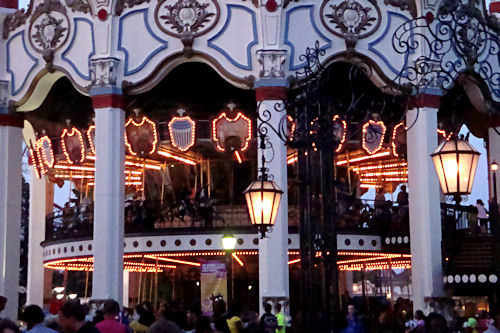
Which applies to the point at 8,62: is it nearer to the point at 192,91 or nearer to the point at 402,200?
the point at 192,91

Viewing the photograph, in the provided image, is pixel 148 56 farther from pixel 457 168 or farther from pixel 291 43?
pixel 457 168

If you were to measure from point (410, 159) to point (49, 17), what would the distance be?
11506mm

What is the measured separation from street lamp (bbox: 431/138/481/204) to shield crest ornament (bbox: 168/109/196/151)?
19.2m

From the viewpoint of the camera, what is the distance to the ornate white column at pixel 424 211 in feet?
85.2

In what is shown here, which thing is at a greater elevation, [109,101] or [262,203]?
[109,101]

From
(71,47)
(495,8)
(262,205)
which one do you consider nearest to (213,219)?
(71,47)

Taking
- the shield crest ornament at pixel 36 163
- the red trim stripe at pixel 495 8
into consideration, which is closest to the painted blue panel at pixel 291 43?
the red trim stripe at pixel 495 8

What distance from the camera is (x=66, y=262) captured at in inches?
1345

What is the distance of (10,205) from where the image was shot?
94.0ft

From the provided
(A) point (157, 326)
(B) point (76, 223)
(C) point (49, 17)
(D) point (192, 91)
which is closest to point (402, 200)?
(D) point (192, 91)

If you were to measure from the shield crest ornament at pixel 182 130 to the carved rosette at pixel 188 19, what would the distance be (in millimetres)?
3490

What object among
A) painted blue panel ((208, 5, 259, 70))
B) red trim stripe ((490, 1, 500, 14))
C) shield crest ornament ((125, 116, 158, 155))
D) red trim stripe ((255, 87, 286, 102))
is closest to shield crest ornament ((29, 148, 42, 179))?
shield crest ornament ((125, 116, 158, 155))

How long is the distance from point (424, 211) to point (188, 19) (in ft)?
28.2

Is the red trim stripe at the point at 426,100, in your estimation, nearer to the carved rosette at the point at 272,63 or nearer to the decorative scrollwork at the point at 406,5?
the decorative scrollwork at the point at 406,5
